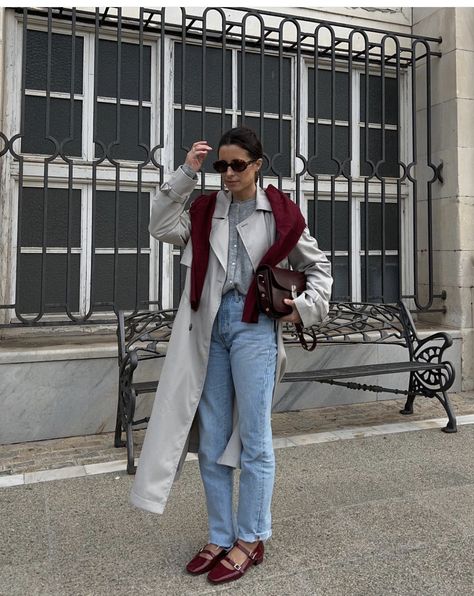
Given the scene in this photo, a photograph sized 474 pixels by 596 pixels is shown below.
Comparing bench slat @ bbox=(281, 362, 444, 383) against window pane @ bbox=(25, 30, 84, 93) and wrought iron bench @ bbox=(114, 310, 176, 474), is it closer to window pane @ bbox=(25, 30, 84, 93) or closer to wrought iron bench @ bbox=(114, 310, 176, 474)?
wrought iron bench @ bbox=(114, 310, 176, 474)

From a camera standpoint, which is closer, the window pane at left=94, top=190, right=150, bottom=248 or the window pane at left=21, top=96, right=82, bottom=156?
the window pane at left=21, top=96, right=82, bottom=156

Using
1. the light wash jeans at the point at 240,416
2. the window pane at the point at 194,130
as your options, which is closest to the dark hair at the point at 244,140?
the light wash jeans at the point at 240,416

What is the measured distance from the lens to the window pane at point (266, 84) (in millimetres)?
6043

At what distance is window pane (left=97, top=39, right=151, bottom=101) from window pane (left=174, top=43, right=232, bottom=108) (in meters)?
0.33

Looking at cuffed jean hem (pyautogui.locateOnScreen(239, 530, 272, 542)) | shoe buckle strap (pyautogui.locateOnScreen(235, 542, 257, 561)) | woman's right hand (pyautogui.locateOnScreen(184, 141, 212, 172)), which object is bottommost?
shoe buckle strap (pyautogui.locateOnScreen(235, 542, 257, 561))

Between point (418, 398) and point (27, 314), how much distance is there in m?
3.99

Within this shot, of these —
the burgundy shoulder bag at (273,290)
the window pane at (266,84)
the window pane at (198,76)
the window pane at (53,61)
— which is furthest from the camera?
the window pane at (266,84)

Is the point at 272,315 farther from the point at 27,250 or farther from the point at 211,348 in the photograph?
the point at 27,250

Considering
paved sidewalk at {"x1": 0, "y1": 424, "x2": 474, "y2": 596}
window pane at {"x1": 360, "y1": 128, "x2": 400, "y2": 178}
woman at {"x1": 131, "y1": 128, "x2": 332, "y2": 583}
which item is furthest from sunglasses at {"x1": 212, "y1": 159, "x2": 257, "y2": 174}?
window pane at {"x1": 360, "y1": 128, "x2": 400, "y2": 178}

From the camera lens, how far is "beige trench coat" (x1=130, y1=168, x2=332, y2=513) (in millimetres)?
2312

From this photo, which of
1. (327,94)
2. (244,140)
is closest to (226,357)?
(244,140)

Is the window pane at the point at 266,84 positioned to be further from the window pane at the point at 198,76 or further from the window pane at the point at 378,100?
the window pane at the point at 378,100

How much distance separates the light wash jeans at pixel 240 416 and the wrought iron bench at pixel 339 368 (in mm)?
1382

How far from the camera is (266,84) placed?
6180 mm
